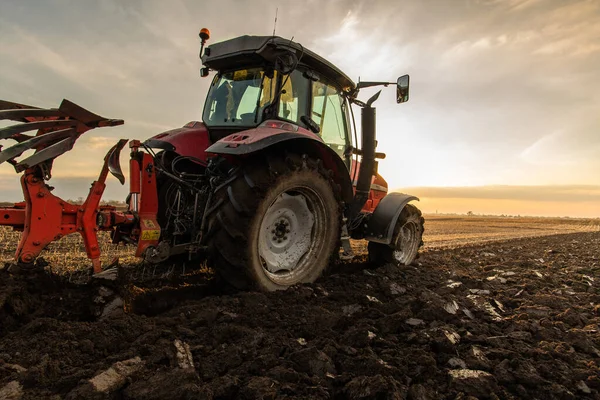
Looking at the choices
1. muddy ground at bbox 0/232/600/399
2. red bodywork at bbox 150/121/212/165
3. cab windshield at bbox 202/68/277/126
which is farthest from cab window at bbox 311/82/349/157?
muddy ground at bbox 0/232/600/399

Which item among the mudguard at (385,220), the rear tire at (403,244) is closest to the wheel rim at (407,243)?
the rear tire at (403,244)

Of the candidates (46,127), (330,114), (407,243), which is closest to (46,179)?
(46,127)

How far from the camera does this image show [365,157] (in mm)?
4820

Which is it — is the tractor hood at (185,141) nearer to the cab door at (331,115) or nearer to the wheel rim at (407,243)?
the cab door at (331,115)

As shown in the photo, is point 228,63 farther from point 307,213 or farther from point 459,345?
point 459,345

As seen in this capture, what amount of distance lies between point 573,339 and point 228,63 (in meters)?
3.94

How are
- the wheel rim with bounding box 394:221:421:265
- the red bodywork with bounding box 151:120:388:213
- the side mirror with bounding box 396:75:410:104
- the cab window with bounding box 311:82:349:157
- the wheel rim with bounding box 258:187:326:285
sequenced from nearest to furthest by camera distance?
the red bodywork with bounding box 151:120:388:213 → the wheel rim with bounding box 258:187:326:285 → the cab window with bounding box 311:82:349:157 → the side mirror with bounding box 396:75:410:104 → the wheel rim with bounding box 394:221:421:265

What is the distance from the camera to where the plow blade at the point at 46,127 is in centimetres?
252

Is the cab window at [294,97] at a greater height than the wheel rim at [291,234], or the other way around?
the cab window at [294,97]

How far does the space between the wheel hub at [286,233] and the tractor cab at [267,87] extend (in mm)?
875

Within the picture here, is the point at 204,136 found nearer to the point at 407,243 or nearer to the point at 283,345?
the point at 283,345

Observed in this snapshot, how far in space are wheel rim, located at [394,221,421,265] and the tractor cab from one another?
1.80 m

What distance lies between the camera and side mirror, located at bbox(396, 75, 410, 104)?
462 cm

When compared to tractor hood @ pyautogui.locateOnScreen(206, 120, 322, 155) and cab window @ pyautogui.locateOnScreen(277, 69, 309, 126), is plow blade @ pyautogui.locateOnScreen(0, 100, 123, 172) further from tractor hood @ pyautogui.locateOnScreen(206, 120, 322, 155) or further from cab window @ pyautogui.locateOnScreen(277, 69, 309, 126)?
cab window @ pyautogui.locateOnScreen(277, 69, 309, 126)
